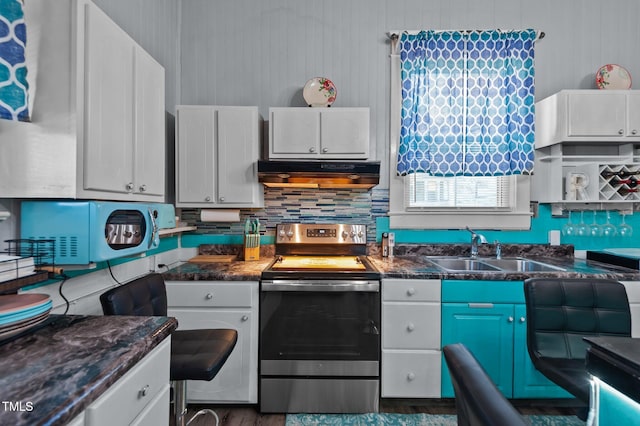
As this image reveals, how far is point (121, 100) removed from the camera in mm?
1476

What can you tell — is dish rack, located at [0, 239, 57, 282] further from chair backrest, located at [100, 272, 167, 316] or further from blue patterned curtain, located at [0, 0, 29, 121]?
blue patterned curtain, located at [0, 0, 29, 121]

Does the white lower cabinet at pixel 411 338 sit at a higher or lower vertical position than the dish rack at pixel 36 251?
lower

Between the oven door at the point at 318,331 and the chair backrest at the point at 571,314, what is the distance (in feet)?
2.72

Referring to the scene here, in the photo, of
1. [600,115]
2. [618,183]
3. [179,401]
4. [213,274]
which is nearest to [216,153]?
[213,274]

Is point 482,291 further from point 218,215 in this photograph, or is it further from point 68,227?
point 68,227

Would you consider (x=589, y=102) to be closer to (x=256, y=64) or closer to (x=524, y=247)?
(x=524, y=247)

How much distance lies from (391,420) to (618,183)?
2.41 metres

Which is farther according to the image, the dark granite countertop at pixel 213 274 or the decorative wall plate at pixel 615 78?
the decorative wall plate at pixel 615 78

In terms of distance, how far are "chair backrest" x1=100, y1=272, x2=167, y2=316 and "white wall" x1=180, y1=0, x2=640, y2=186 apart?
1.68 meters

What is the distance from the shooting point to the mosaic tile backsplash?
2.72 meters

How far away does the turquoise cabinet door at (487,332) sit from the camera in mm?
2049

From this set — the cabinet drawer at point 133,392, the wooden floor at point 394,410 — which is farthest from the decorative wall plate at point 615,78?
the cabinet drawer at point 133,392

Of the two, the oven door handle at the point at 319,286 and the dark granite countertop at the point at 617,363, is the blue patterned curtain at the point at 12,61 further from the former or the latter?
the dark granite countertop at the point at 617,363

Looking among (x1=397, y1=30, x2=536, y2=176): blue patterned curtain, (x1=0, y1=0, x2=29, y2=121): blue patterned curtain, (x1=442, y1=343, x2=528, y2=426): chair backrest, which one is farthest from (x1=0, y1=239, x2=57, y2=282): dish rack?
(x1=397, y1=30, x2=536, y2=176): blue patterned curtain
